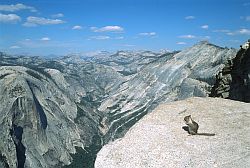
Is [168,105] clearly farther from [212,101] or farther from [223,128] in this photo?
[223,128]

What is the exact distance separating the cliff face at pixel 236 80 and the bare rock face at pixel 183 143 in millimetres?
12942

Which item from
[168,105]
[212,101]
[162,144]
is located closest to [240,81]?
[212,101]

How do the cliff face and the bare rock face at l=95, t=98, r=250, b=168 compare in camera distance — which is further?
the cliff face

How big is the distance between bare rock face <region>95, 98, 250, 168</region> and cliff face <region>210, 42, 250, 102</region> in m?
12.9

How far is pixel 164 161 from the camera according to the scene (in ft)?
102

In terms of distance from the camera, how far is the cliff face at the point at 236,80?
5331 centimetres

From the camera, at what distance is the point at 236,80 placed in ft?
187

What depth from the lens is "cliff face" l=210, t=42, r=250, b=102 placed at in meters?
53.3

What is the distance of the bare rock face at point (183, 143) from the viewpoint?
30.4 metres

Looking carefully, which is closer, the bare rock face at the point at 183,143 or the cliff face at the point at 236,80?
the bare rock face at the point at 183,143

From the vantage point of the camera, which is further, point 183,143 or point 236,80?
point 236,80

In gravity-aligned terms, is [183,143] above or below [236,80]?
below

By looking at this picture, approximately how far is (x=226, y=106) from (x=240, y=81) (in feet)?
50.1

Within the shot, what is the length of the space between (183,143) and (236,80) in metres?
27.3
